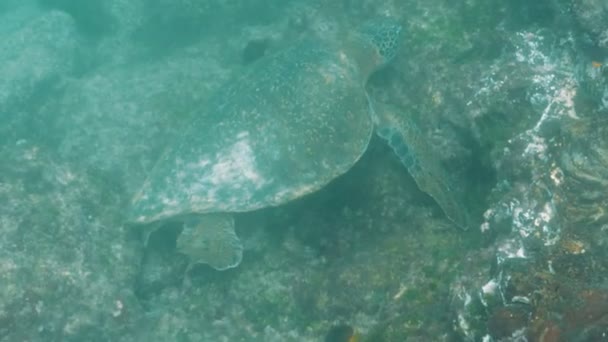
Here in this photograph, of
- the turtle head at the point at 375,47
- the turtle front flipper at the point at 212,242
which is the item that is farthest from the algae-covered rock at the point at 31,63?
the turtle head at the point at 375,47

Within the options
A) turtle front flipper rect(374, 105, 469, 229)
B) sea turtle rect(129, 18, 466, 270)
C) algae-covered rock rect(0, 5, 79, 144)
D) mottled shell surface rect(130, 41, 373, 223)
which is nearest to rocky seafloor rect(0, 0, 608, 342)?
turtle front flipper rect(374, 105, 469, 229)

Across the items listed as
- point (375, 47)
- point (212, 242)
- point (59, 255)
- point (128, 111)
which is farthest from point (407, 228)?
point (128, 111)

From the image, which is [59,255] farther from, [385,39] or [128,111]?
[385,39]

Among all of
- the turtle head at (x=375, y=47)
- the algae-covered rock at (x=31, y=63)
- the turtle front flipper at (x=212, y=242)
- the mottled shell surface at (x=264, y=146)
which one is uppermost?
the turtle head at (x=375, y=47)

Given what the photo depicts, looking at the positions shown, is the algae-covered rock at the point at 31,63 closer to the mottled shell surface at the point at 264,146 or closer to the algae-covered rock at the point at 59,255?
the algae-covered rock at the point at 59,255

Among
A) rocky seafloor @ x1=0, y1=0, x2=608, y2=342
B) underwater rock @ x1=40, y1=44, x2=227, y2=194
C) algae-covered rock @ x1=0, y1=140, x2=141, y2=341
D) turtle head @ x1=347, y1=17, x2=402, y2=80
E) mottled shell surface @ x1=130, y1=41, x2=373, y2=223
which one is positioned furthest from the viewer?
underwater rock @ x1=40, y1=44, x2=227, y2=194

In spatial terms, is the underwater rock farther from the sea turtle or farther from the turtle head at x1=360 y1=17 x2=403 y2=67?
the turtle head at x1=360 y1=17 x2=403 y2=67

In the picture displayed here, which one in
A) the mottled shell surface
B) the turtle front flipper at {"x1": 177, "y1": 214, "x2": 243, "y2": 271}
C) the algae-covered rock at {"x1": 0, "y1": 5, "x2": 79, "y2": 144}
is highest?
the mottled shell surface
